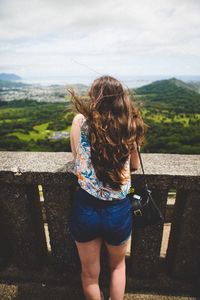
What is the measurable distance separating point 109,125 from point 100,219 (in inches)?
24.9

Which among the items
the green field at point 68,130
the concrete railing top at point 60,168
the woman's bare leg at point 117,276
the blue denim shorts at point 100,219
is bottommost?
the green field at point 68,130

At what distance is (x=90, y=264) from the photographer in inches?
73.4

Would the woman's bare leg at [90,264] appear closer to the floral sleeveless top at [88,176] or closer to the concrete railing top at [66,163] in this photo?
the floral sleeveless top at [88,176]

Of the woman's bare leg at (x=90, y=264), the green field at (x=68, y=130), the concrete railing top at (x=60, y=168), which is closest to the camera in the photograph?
the woman's bare leg at (x=90, y=264)

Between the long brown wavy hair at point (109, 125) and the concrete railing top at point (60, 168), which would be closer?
the long brown wavy hair at point (109, 125)

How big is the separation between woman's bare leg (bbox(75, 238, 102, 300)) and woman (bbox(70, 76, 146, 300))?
11mm

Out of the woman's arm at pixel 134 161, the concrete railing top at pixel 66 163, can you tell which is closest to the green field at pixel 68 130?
the concrete railing top at pixel 66 163

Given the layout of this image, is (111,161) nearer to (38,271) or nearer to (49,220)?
(49,220)

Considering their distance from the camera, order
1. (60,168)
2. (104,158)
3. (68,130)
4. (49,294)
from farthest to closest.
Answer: (68,130) → (49,294) → (60,168) → (104,158)

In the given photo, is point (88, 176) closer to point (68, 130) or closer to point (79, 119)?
point (79, 119)

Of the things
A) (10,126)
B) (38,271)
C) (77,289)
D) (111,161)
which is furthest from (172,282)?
(10,126)

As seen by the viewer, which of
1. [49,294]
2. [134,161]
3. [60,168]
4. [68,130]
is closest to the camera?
[134,161]

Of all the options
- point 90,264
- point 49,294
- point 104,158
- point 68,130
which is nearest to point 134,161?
point 104,158

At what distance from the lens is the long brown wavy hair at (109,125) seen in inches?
61.8
